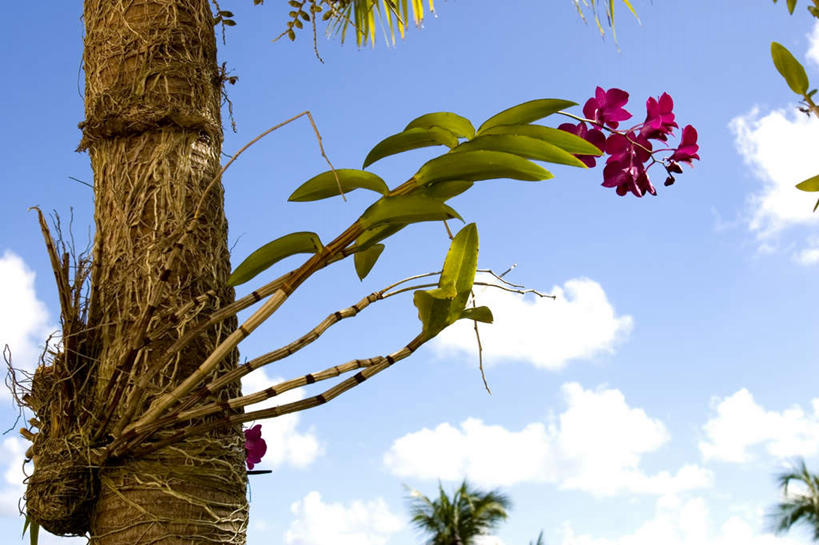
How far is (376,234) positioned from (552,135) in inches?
9.9

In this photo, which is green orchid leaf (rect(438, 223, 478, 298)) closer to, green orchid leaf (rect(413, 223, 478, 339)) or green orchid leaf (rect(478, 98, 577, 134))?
green orchid leaf (rect(413, 223, 478, 339))

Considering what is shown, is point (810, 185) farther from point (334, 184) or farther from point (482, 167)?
point (334, 184)

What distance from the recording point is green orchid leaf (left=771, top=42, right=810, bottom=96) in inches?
24.4

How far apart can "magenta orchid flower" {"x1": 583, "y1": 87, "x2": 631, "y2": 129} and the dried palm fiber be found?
2.00 feet

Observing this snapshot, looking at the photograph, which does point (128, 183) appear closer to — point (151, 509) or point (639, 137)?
point (151, 509)

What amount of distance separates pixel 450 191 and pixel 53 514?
28.0 inches

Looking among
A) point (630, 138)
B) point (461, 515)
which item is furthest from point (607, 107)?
point (461, 515)

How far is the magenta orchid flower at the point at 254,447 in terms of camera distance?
1.30 metres

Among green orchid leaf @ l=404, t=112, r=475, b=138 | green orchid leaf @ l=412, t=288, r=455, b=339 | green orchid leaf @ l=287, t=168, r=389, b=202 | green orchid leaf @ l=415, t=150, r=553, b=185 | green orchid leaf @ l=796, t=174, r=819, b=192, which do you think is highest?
green orchid leaf @ l=404, t=112, r=475, b=138

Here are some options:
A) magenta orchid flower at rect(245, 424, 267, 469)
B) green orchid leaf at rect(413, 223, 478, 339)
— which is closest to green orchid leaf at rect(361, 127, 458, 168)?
green orchid leaf at rect(413, 223, 478, 339)

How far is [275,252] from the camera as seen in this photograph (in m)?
0.96

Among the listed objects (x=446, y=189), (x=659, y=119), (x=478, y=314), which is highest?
(x=659, y=119)

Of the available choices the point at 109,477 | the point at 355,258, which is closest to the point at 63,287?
the point at 109,477

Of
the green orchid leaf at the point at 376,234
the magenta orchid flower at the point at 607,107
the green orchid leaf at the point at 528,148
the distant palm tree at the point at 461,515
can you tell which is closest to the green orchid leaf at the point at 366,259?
the green orchid leaf at the point at 376,234
